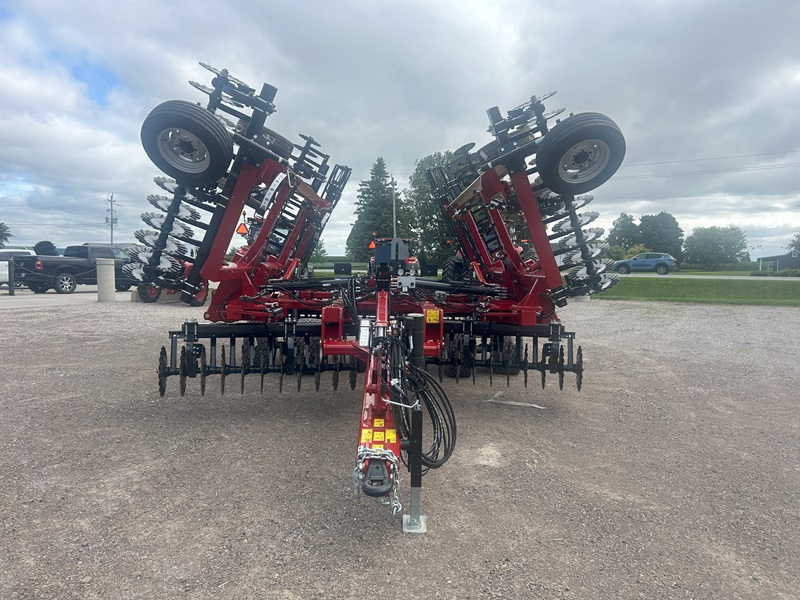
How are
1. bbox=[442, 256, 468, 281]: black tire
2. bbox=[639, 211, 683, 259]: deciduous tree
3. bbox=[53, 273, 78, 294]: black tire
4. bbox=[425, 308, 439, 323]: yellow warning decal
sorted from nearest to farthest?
bbox=[425, 308, 439, 323]: yellow warning decal → bbox=[442, 256, 468, 281]: black tire → bbox=[53, 273, 78, 294]: black tire → bbox=[639, 211, 683, 259]: deciduous tree

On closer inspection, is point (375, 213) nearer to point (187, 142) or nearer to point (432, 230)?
point (432, 230)

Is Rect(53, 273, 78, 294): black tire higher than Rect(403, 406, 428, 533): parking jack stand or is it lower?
higher

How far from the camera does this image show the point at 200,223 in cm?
507

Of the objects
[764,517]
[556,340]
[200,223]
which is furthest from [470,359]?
[200,223]

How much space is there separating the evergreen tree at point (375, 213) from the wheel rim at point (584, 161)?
20635 mm

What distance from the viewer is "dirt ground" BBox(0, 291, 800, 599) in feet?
8.19

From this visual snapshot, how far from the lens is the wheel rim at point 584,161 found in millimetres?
4695

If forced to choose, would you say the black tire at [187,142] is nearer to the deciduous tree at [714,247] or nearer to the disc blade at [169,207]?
the disc blade at [169,207]

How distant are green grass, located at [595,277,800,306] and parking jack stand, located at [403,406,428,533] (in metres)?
17.0

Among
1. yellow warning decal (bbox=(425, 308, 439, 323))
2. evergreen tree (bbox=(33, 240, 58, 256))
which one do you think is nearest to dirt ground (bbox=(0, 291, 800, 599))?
yellow warning decal (bbox=(425, 308, 439, 323))

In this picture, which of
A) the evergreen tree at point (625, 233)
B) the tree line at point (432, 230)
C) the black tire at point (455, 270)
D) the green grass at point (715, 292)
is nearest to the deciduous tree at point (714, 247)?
the tree line at point (432, 230)

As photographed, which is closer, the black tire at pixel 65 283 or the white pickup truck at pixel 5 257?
the black tire at pixel 65 283

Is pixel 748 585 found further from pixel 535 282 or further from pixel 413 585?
pixel 535 282

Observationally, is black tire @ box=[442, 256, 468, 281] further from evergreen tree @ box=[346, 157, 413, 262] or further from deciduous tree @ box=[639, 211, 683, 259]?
deciduous tree @ box=[639, 211, 683, 259]
